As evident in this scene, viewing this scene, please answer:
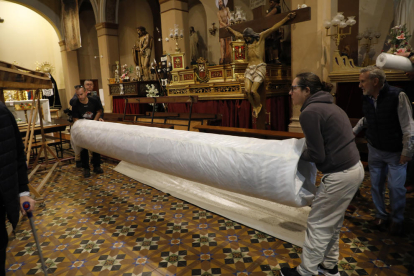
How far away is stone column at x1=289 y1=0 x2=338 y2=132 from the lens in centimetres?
576

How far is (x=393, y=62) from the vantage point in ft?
7.32

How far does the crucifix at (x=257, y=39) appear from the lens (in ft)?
14.3

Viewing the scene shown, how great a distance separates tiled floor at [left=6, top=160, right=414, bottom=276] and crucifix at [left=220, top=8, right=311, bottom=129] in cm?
256

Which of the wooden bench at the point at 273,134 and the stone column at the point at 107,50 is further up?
the stone column at the point at 107,50

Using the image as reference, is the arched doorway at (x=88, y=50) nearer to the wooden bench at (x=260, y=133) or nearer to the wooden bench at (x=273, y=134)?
the wooden bench at (x=260, y=133)

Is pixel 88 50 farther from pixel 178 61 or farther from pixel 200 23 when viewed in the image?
pixel 178 61

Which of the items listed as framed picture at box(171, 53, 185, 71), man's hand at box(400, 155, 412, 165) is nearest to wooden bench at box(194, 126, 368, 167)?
man's hand at box(400, 155, 412, 165)

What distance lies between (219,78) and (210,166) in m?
5.55

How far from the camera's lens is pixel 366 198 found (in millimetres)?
3352

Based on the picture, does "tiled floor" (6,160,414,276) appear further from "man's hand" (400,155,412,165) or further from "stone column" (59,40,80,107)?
"stone column" (59,40,80,107)

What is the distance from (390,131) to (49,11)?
15.7 m

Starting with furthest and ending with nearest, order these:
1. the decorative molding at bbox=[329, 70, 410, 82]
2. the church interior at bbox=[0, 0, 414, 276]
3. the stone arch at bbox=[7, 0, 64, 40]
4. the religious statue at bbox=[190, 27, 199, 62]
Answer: the stone arch at bbox=[7, 0, 64, 40]
the religious statue at bbox=[190, 27, 199, 62]
the decorative molding at bbox=[329, 70, 410, 82]
the church interior at bbox=[0, 0, 414, 276]

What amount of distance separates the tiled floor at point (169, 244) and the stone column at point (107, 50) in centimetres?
957

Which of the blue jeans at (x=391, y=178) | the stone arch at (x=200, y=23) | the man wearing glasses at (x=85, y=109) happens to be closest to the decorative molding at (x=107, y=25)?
the stone arch at (x=200, y=23)
